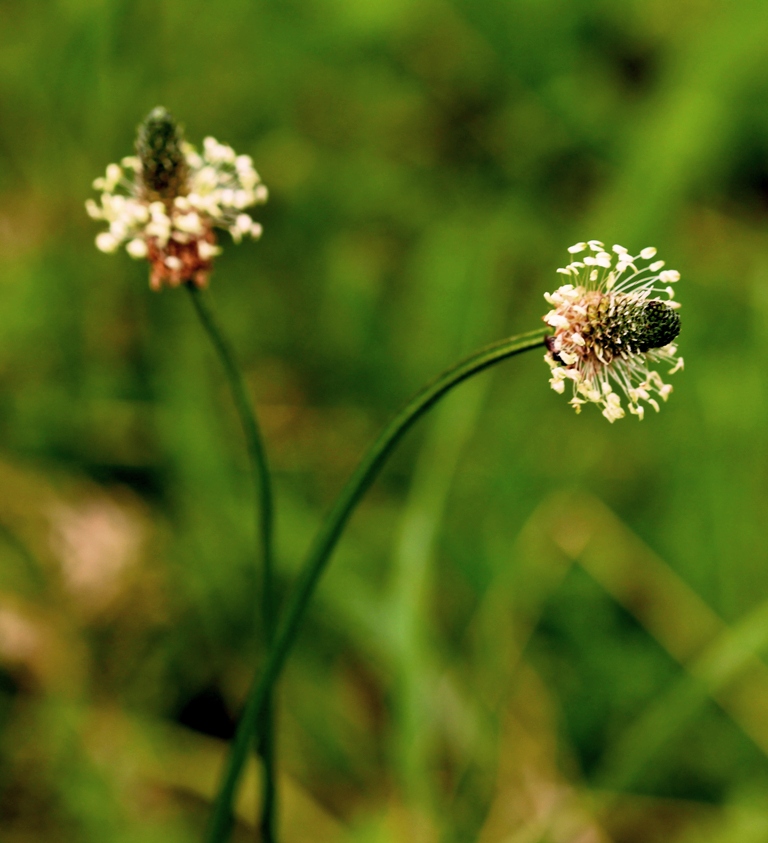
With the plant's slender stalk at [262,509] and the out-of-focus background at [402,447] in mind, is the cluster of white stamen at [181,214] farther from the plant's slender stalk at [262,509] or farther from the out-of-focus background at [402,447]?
the out-of-focus background at [402,447]

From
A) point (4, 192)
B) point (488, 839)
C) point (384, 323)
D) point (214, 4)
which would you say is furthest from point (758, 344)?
point (4, 192)

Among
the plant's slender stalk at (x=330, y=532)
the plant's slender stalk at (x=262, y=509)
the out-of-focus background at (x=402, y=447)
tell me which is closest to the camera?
the plant's slender stalk at (x=330, y=532)

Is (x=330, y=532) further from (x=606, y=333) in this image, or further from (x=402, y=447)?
(x=402, y=447)

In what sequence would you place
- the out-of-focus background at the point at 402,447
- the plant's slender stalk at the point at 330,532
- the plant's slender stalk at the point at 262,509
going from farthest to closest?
the out-of-focus background at the point at 402,447 → the plant's slender stalk at the point at 262,509 → the plant's slender stalk at the point at 330,532

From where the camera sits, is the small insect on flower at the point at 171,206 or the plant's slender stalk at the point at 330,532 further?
the small insect on flower at the point at 171,206


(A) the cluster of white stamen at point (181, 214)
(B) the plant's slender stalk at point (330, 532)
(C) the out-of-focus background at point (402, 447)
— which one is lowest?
(B) the plant's slender stalk at point (330, 532)

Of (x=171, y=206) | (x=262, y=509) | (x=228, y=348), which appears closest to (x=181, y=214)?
(x=171, y=206)

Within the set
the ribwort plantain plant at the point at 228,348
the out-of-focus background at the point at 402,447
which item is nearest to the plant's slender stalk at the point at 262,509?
the ribwort plantain plant at the point at 228,348
